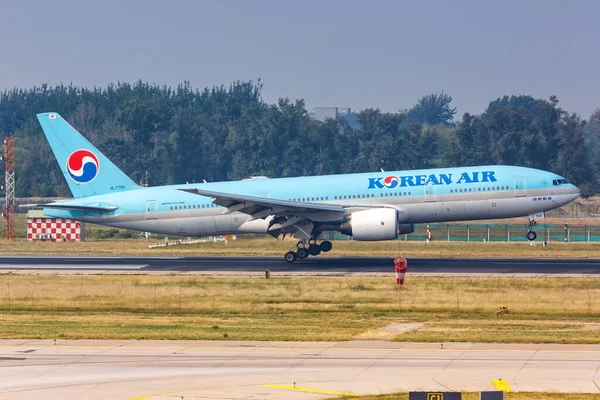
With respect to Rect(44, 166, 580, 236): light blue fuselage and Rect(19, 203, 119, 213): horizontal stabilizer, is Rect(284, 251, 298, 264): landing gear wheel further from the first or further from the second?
Rect(19, 203, 119, 213): horizontal stabilizer

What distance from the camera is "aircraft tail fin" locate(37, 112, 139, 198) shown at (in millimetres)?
56094

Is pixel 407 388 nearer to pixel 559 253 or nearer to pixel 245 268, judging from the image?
pixel 245 268

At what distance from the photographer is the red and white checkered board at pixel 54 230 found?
74.2 m

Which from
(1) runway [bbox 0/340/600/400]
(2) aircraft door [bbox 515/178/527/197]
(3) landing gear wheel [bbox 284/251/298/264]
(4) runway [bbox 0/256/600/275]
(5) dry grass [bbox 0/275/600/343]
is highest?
(2) aircraft door [bbox 515/178/527/197]

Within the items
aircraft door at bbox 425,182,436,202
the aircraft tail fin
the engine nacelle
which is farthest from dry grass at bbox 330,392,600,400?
the aircraft tail fin

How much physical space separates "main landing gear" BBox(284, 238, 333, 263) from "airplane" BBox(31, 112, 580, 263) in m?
0.06

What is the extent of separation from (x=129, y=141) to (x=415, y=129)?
137 feet

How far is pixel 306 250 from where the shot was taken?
176ft

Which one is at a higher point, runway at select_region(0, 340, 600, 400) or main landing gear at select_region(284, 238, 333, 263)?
main landing gear at select_region(284, 238, 333, 263)

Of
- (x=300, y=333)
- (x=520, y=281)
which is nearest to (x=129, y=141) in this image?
(x=520, y=281)

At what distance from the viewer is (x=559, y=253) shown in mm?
56531

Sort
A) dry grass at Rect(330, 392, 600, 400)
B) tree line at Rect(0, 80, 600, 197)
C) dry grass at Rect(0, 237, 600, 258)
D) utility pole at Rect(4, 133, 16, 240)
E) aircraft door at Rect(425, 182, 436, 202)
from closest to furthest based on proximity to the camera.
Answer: dry grass at Rect(330, 392, 600, 400) < aircraft door at Rect(425, 182, 436, 202) < dry grass at Rect(0, 237, 600, 258) < utility pole at Rect(4, 133, 16, 240) < tree line at Rect(0, 80, 600, 197)

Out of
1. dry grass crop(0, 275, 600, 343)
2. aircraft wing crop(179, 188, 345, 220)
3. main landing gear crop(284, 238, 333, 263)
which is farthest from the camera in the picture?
main landing gear crop(284, 238, 333, 263)

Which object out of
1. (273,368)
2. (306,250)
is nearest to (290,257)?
(306,250)
